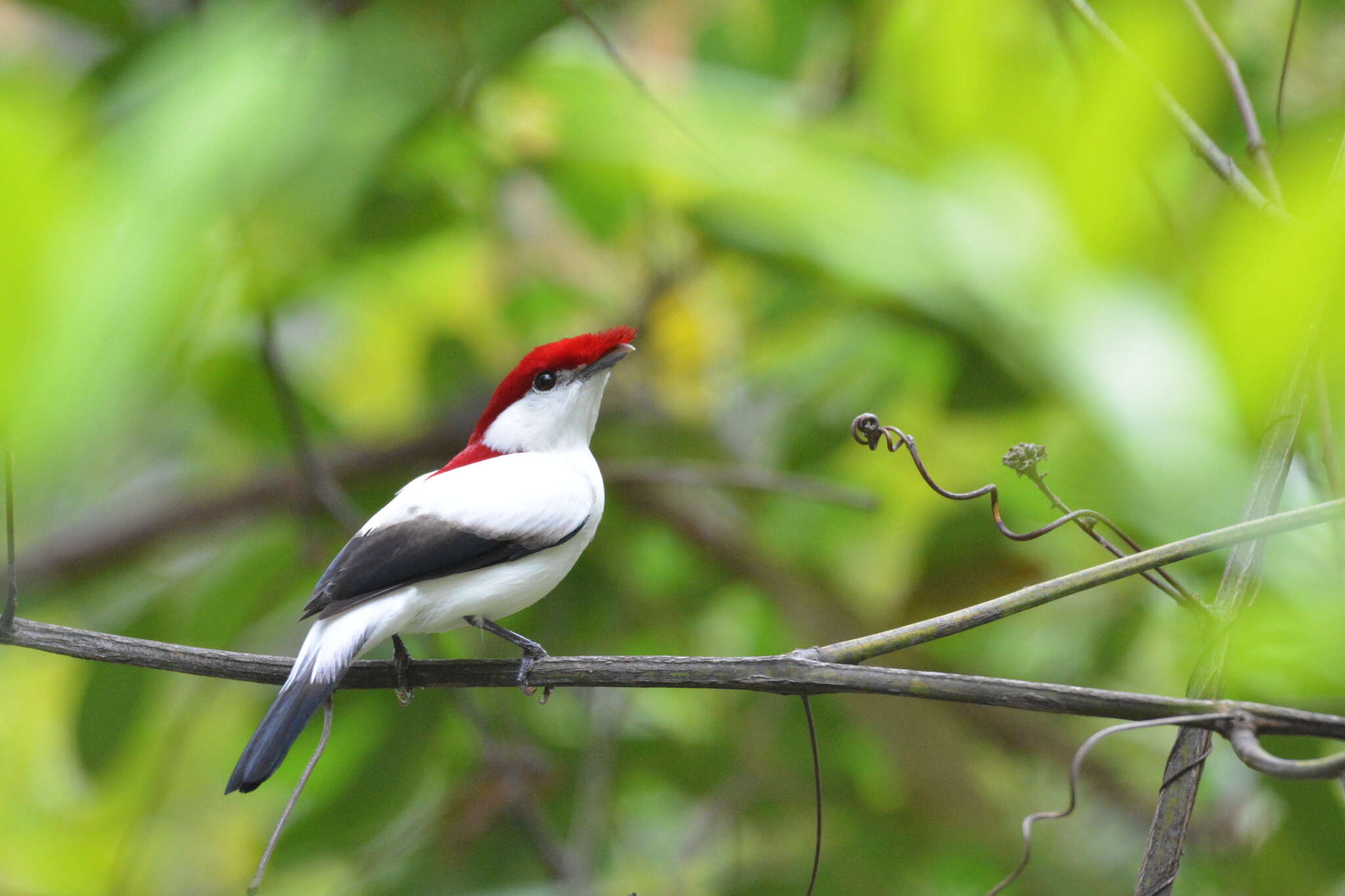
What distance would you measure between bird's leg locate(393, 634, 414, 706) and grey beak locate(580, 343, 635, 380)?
421mm

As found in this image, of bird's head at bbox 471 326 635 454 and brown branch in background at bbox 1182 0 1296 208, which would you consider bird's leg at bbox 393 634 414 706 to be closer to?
bird's head at bbox 471 326 635 454

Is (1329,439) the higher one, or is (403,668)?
(1329,439)

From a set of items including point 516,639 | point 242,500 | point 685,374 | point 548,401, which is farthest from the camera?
point 685,374

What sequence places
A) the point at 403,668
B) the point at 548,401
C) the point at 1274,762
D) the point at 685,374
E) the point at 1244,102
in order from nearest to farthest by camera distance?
the point at 1274,762
the point at 1244,102
the point at 403,668
the point at 548,401
the point at 685,374

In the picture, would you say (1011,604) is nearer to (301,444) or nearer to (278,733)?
(278,733)

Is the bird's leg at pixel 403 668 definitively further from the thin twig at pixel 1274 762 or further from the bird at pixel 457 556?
the thin twig at pixel 1274 762

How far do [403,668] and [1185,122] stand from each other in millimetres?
929

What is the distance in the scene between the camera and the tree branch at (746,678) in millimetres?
688

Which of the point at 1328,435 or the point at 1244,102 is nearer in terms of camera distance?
the point at 1328,435

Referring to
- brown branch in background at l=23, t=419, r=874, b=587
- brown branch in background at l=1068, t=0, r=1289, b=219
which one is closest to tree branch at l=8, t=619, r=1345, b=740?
brown branch in background at l=1068, t=0, r=1289, b=219

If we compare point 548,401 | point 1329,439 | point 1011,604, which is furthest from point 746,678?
point 548,401

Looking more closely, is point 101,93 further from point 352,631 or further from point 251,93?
point 251,93

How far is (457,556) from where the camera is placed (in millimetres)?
1215

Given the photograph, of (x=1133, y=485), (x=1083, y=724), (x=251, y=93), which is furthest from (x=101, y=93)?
(x=1083, y=724)
